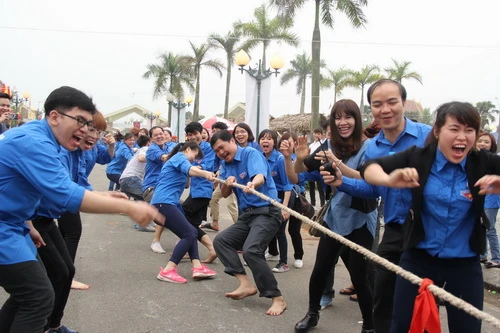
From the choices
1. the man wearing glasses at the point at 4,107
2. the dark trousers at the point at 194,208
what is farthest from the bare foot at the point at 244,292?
the man wearing glasses at the point at 4,107

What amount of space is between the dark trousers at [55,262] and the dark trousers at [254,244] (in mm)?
1527

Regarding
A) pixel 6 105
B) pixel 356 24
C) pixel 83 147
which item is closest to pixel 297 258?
pixel 83 147

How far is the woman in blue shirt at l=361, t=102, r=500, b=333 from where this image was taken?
2.36 meters

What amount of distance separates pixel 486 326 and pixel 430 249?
7.75ft

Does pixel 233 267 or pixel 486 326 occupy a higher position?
pixel 233 267

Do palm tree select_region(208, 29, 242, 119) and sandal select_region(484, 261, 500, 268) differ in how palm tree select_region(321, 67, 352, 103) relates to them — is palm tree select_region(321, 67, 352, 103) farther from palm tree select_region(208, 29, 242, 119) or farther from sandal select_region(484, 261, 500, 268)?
sandal select_region(484, 261, 500, 268)

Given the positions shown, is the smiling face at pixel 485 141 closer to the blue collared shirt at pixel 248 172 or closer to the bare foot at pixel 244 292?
the blue collared shirt at pixel 248 172

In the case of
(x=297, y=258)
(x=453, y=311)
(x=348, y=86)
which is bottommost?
(x=297, y=258)

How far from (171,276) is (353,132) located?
2.82 meters

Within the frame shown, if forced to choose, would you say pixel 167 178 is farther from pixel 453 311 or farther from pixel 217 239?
pixel 453 311

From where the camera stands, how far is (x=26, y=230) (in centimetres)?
270

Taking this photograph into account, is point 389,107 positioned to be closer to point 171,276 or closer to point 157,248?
point 171,276

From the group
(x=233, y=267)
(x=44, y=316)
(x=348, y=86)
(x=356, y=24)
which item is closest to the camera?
(x=44, y=316)

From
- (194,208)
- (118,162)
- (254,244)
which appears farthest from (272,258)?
(118,162)
